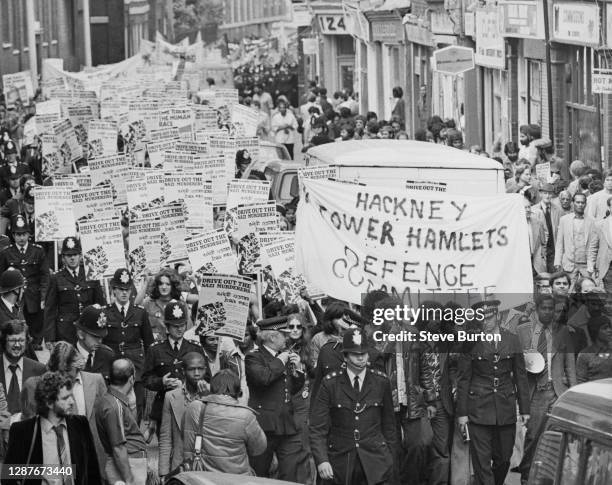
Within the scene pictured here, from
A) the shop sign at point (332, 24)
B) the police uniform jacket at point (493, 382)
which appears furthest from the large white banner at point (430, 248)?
the shop sign at point (332, 24)

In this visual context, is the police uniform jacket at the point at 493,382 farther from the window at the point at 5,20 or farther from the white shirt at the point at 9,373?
the window at the point at 5,20

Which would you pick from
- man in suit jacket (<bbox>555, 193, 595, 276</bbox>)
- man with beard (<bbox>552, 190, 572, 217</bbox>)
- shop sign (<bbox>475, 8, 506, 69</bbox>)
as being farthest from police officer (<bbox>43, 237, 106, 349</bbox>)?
shop sign (<bbox>475, 8, 506, 69</bbox>)

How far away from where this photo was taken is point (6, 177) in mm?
26656

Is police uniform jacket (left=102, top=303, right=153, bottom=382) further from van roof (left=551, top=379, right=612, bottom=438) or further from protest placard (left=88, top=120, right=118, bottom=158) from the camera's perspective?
protest placard (left=88, top=120, right=118, bottom=158)

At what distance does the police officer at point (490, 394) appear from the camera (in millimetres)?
12375

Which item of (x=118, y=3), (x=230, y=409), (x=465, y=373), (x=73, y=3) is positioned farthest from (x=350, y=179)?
(x=118, y=3)

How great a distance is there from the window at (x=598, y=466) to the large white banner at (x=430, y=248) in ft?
23.4

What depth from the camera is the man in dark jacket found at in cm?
1216

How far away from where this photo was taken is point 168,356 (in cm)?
1294

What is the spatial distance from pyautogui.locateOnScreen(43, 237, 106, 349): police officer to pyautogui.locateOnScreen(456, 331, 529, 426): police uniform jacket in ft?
16.0

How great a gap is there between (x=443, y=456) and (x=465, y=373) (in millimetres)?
614

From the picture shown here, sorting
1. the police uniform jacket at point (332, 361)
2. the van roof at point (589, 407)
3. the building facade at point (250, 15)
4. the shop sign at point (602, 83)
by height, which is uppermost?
the shop sign at point (602, 83)

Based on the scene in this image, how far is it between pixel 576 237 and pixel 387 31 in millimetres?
35287

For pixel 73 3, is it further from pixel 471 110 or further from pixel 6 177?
pixel 6 177
